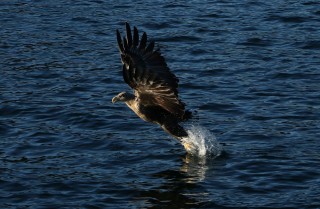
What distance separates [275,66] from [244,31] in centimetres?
336

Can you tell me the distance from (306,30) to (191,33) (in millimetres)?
3265

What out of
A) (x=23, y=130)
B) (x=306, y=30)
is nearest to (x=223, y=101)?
(x=23, y=130)

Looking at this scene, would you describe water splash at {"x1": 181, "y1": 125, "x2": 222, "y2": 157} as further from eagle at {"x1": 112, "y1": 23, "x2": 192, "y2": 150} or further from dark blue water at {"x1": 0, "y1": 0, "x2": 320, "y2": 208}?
eagle at {"x1": 112, "y1": 23, "x2": 192, "y2": 150}

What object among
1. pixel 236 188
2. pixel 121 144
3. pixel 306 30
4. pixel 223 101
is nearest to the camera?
pixel 236 188

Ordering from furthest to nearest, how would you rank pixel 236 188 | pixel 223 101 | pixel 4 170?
pixel 223 101 → pixel 4 170 → pixel 236 188

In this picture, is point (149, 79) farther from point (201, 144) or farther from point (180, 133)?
point (201, 144)

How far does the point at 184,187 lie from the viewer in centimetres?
1611

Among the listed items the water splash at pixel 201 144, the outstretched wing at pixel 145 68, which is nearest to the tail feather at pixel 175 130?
the water splash at pixel 201 144

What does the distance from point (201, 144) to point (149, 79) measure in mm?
2192

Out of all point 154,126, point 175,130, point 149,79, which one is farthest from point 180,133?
point 154,126

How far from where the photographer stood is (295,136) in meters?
18.2

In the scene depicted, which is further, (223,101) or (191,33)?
(191,33)

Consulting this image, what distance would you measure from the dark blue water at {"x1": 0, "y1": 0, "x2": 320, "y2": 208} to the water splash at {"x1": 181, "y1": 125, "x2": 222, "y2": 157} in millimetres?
180

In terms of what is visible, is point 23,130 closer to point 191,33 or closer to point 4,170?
point 4,170
